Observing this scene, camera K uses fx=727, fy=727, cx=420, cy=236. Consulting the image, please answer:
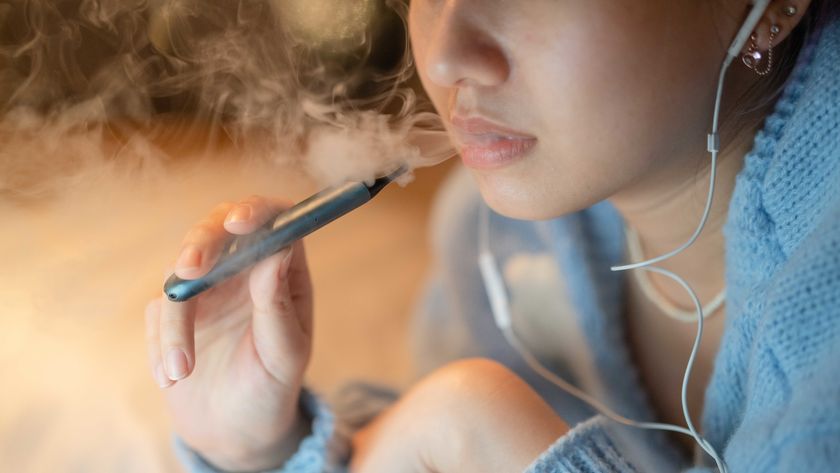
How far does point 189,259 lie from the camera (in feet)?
2.07

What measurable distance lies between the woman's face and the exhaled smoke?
0.20 ft

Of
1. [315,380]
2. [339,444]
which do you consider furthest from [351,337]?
[339,444]

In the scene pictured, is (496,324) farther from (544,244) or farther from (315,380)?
(315,380)

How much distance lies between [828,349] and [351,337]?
0.93 metres

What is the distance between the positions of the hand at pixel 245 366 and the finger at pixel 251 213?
73 millimetres

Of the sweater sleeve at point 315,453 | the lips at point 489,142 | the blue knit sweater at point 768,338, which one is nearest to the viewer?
the blue knit sweater at point 768,338

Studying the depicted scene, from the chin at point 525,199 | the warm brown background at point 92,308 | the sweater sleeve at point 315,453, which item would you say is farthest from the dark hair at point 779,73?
the sweater sleeve at point 315,453

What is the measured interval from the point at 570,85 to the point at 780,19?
8.7 inches

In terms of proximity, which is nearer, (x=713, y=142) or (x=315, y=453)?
(x=713, y=142)

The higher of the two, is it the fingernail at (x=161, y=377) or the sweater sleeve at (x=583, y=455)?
the fingernail at (x=161, y=377)

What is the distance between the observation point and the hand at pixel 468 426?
0.70 metres

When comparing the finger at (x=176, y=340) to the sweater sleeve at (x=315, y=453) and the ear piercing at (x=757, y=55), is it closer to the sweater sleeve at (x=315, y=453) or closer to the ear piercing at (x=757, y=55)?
the sweater sleeve at (x=315, y=453)

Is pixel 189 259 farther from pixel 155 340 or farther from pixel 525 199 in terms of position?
pixel 525 199

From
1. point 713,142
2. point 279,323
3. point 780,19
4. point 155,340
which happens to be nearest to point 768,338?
point 713,142
